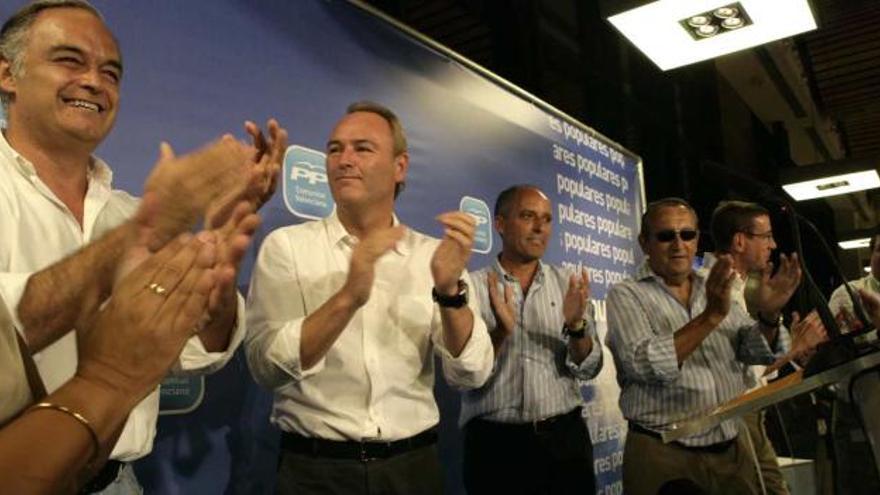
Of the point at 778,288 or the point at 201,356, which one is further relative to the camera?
the point at 778,288

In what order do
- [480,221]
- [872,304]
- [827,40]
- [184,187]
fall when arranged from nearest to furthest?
[184,187] → [872,304] → [480,221] → [827,40]

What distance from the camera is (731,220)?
11.2 feet

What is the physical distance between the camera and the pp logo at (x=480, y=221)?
300 cm

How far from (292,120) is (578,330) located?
4.01 feet

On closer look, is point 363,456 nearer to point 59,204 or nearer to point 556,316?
point 59,204

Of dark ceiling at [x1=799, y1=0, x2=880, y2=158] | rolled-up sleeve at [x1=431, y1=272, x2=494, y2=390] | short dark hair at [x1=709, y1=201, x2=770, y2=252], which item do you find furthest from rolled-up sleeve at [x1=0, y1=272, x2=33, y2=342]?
dark ceiling at [x1=799, y1=0, x2=880, y2=158]

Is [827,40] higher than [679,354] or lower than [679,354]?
higher

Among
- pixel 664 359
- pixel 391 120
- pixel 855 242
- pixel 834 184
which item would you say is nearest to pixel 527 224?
pixel 664 359

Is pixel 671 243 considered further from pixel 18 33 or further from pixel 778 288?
pixel 18 33

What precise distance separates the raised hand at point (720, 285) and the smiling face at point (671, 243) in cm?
54

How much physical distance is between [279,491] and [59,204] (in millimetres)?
865

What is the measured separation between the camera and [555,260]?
3543 millimetres

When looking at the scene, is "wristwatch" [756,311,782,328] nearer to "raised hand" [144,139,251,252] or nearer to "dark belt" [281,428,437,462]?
"dark belt" [281,428,437,462]

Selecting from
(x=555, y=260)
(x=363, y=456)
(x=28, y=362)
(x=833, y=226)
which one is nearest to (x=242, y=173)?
(x=28, y=362)
